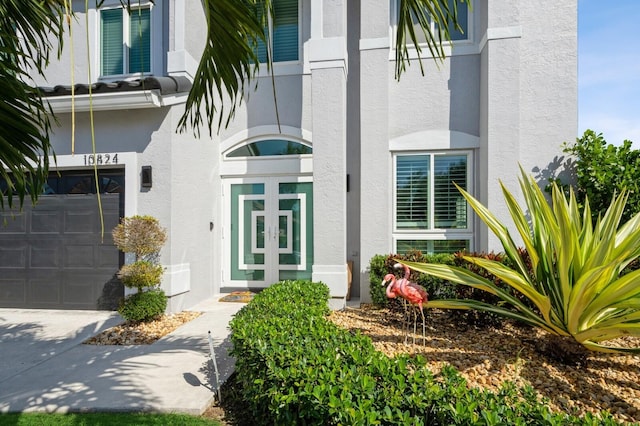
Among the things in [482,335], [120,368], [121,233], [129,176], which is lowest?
[120,368]

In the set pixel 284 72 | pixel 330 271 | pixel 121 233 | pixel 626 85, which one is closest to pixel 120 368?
pixel 121 233

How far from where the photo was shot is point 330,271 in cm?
720

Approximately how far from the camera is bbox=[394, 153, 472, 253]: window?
8039 mm

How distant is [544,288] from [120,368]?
5.28m

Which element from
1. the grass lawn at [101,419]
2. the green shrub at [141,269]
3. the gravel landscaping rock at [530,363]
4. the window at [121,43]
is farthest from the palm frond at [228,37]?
the window at [121,43]

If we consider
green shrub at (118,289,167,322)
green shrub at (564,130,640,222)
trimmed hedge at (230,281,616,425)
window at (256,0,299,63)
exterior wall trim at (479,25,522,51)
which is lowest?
green shrub at (118,289,167,322)

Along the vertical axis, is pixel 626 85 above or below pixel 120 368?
above

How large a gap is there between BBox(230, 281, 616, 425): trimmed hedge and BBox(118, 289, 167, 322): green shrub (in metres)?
3.48

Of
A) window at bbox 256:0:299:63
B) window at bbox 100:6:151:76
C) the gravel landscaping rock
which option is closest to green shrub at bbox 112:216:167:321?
the gravel landscaping rock

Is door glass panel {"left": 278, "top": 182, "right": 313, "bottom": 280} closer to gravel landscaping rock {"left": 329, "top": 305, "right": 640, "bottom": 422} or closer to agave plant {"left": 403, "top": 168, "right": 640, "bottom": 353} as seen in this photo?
gravel landscaping rock {"left": 329, "top": 305, "right": 640, "bottom": 422}

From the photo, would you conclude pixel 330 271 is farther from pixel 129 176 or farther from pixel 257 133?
pixel 129 176

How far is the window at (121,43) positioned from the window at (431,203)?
6.64 meters

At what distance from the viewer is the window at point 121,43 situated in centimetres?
849

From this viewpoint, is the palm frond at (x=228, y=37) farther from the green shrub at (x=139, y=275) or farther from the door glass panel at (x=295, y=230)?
the door glass panel at (x=295, y=230)
